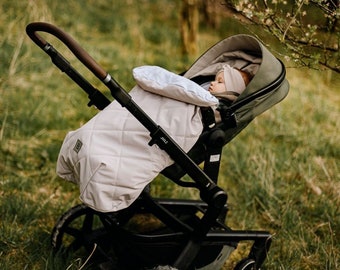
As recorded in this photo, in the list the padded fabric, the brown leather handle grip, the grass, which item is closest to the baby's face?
the padded fabric

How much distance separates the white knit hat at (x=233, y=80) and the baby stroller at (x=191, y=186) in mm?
118

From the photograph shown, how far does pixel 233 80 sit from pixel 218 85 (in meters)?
0.08

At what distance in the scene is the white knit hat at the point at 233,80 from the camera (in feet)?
8.77

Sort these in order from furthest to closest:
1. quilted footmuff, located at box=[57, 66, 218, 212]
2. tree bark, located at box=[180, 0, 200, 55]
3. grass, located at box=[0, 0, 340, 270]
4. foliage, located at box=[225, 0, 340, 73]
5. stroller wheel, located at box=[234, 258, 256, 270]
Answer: tree bark, located at box=[180, 0, 200, 55] → grass, located at box=[0, 0, 340, 270] → stroller wheel, located at box=[234, 258, 256, 270] → foliage, located at box=[225, 0, 340, 73] → quilted footmuff, located at box=[57, 66, 218, 212]

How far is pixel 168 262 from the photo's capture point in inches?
109

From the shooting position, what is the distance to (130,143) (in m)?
2.38

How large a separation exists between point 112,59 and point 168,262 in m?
3.44

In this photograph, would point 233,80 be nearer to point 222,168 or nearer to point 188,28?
point 222,168

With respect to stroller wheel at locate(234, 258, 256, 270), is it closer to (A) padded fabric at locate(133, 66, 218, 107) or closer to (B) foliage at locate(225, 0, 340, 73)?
(A) padded fabric at locate(133, 66, 218, 107)

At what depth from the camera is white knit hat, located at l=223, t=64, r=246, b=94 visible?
2.67 metres

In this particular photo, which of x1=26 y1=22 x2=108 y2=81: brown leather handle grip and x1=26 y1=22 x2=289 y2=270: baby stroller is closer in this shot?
x1=26 y1=22 x2=108 y2=81: brown leather handle grip

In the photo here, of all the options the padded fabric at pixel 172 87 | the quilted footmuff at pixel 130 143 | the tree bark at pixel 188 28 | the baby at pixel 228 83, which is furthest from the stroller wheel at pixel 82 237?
the tree bark at pixel 188 28

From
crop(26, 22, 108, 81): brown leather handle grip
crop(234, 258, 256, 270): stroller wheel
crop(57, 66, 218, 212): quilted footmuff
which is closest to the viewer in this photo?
crop(26, 22, 108, 81): brown leather handle grip

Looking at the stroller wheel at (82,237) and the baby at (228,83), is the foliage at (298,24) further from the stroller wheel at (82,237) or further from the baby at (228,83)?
the stroller wheel at (82,237)
